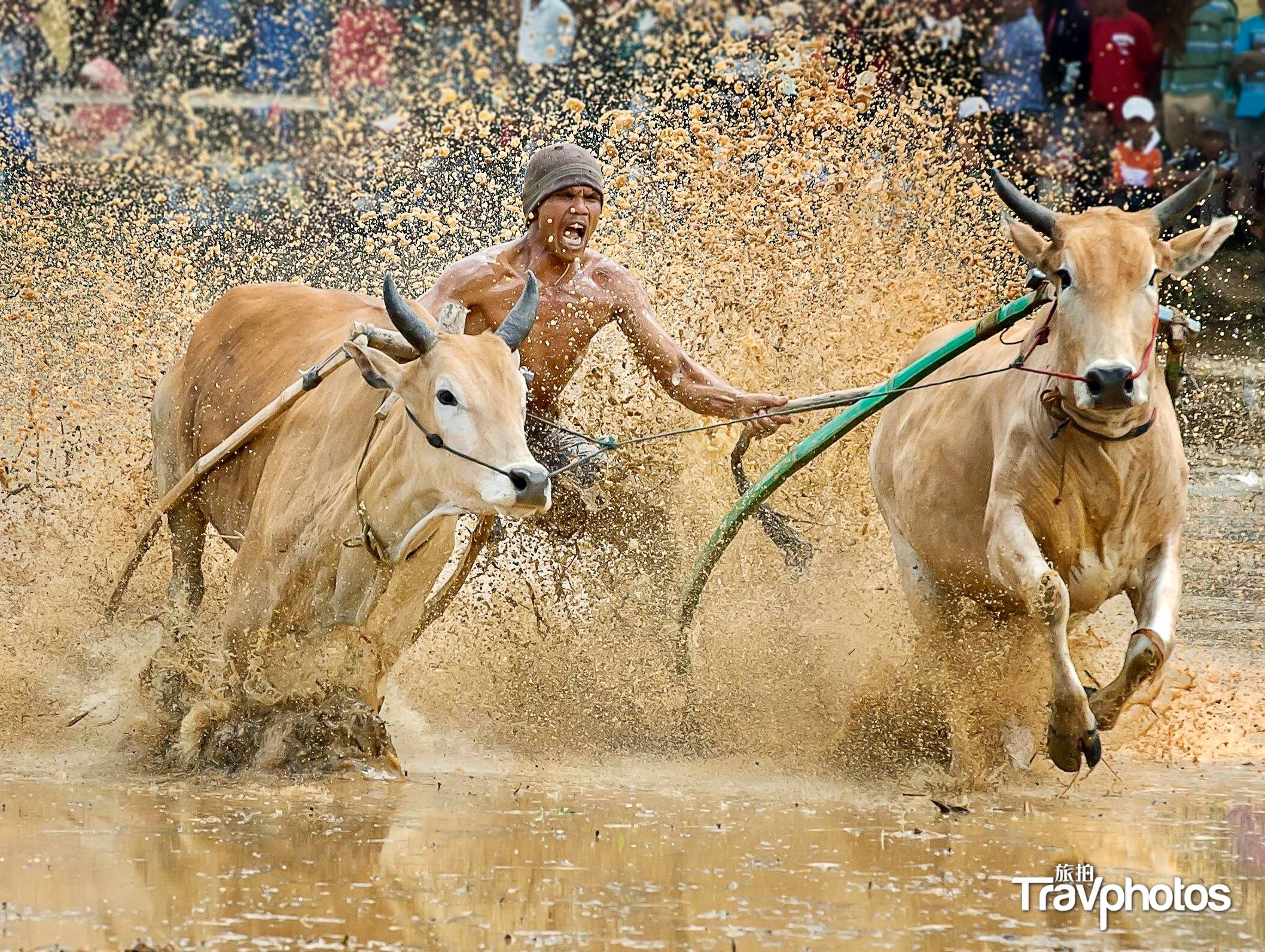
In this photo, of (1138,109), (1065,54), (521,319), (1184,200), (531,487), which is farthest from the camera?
(1065,54)

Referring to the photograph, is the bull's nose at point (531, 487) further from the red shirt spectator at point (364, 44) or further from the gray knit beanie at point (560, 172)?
the red shirt spectator at point (364, 44)

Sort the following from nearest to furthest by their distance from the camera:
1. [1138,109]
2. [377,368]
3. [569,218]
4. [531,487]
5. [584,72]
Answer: [531,487] < [377,368] < [569,218] < [1138,109] < [584,72]

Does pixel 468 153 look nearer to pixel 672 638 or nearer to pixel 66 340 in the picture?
pixel 66 340

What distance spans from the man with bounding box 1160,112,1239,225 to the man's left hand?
5603mm

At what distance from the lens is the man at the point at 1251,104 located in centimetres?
1113

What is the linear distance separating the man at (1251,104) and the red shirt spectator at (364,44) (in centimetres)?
491

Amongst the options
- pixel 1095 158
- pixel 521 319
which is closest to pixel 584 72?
pixel 1095 158

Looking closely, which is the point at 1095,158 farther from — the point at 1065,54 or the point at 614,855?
the point at 614,855

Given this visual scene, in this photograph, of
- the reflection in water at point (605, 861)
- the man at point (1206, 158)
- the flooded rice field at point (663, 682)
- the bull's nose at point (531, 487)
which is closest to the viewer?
the reflection in water at point (605, 861)

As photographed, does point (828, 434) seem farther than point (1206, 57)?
No

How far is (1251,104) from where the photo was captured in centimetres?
1129

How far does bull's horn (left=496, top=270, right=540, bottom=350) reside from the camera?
5.37 metres

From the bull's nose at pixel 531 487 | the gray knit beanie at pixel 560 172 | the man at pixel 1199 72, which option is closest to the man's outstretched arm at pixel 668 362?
the gray knit beanie at pixel 560 172

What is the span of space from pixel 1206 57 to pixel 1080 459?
22.3 ft
